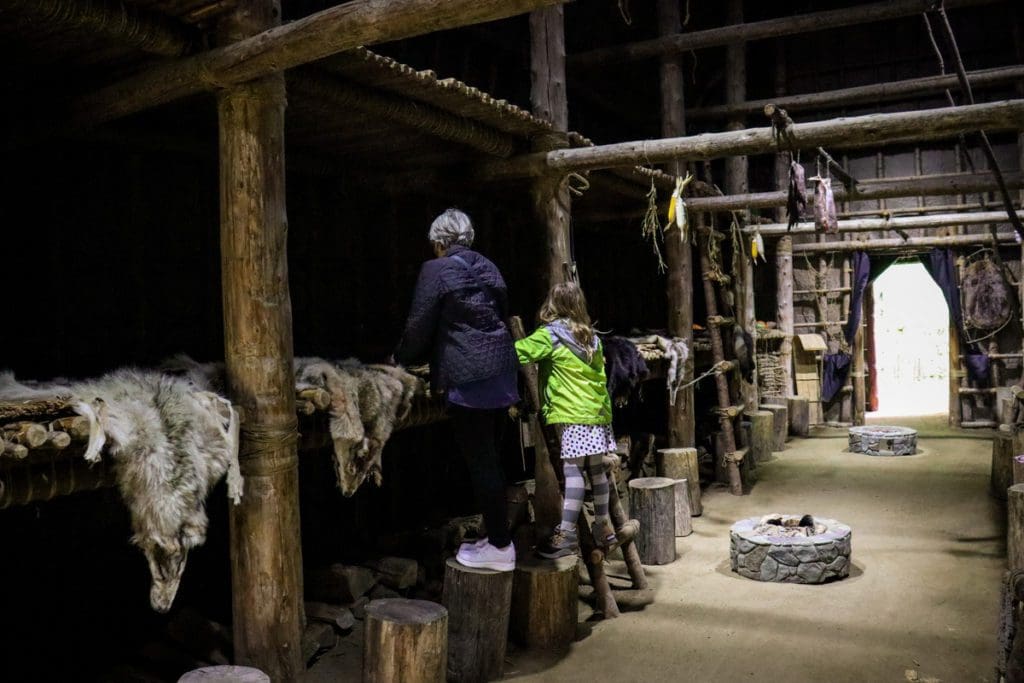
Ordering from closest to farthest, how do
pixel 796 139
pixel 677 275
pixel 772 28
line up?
pixel 796 139
pixel 677 275
pixel 772 28

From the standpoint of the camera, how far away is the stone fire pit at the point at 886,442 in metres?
12.6

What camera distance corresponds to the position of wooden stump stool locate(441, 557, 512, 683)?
5.18 meters

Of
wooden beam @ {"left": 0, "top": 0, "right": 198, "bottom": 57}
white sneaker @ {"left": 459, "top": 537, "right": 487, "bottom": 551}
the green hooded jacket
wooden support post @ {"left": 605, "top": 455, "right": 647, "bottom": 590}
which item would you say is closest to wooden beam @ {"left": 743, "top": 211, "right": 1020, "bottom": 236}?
wooden support post @ {"left": 605, "top": 455, "right": 647, "bottom": 590}

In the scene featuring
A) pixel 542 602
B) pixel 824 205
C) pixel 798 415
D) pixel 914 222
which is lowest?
pixel 542 602

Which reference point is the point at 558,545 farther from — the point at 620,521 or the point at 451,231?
the point at 451,231

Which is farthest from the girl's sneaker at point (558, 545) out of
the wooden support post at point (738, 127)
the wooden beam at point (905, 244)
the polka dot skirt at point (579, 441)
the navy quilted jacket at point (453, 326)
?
the wooden beam at point (905, 244)

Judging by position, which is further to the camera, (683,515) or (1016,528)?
(683,515)

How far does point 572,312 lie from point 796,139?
1931 mm

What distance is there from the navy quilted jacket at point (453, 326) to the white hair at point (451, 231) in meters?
0.10

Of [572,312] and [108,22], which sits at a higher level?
[108,22]

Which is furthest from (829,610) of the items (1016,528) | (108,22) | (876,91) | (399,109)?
(876,91)

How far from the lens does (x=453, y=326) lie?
5.00 metres

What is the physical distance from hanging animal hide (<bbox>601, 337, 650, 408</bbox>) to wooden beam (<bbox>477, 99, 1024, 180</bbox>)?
84.1 inches

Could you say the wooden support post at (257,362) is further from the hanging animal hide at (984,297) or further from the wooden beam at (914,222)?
the hanging animal hide at (984,297)
